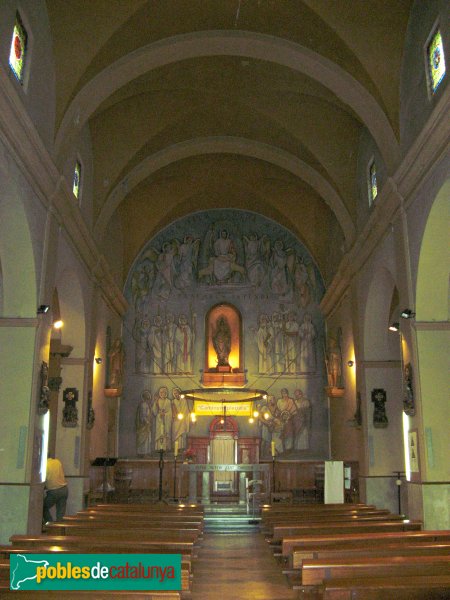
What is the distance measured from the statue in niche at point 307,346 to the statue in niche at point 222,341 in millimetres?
2732

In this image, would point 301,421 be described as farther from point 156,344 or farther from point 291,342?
point 156,344

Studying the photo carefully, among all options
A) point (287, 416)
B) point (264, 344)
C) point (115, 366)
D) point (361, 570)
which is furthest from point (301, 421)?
point (361, 570)

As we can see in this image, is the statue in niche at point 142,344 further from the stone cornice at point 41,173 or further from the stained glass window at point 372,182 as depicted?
the stained glass window at point 372,182

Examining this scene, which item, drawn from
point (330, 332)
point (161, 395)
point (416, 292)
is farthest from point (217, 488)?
point (416, 292)

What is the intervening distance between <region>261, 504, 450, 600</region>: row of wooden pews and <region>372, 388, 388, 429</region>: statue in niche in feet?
18.4

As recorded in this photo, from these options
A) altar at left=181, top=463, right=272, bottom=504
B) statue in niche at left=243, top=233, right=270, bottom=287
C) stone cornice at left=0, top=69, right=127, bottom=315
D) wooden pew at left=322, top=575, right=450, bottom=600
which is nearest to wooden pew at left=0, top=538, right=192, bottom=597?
wooden pew at left=322, top=575, right=450, bottom=600

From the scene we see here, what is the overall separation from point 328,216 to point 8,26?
13.9 m

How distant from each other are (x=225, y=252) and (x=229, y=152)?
4.90 m

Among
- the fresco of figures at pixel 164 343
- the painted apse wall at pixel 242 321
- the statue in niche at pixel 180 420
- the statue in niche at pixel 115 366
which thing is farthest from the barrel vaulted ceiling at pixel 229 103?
the statue in niche at pixel 180 420

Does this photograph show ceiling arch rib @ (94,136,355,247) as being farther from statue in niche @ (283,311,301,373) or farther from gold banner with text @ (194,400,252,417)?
gold banner with text @ (194,400,252,417)

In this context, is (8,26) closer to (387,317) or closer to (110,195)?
(110,195)

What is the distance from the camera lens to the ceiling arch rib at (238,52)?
13.5 m

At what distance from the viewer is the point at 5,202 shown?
1116cm

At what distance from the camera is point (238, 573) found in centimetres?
993
